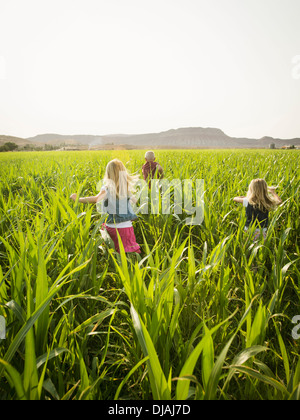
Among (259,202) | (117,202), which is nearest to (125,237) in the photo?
(117,202)

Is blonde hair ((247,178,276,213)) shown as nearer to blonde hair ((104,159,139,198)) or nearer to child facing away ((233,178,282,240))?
child facing away ((233,178,282,240))

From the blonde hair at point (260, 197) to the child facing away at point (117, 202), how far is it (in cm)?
124

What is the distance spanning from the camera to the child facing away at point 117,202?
2.32 meters

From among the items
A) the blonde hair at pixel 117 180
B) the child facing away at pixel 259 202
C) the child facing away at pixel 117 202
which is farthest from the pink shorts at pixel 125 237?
the child facing away at pixel 259 202

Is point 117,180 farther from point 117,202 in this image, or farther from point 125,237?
point 125,237

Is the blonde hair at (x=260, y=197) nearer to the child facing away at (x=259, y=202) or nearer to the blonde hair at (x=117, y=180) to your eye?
the child facing away at (x=259, y=202)

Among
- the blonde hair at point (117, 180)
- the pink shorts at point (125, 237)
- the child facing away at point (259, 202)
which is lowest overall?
the pink shorts at point (125, 237)

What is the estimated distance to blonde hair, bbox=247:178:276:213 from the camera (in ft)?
7.88

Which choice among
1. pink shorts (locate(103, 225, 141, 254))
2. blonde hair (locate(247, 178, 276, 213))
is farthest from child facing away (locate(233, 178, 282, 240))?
pink shorts (locate(103, 225, 141, 254))

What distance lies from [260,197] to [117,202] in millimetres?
1465

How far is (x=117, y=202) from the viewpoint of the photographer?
93.0 inches
